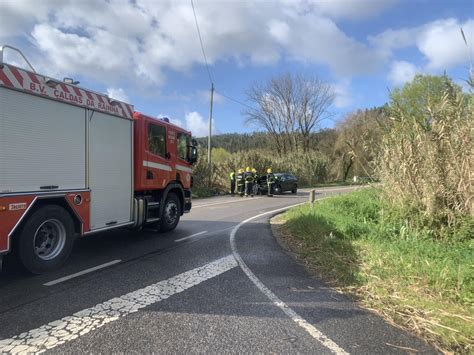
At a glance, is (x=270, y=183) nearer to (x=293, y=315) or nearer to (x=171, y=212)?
(x=171, y=212)

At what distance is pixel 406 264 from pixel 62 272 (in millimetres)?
5290

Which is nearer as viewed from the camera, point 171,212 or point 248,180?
point 171,212

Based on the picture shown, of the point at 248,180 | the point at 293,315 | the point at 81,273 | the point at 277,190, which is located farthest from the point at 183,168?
the point at 277,190

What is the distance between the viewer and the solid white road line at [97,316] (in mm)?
3584

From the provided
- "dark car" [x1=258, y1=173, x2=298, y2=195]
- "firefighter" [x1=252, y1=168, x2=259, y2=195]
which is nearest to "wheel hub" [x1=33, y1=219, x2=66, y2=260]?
"firefighter" [x1=252, y1=168, x2=259, y2=195]

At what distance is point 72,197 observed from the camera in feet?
21.2

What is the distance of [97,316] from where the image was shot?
4.26 meters

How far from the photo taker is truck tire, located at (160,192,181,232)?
31.8 ft

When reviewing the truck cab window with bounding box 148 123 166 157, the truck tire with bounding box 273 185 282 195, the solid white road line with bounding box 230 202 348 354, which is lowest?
the solid white road line with bounding box 230 202 348 354

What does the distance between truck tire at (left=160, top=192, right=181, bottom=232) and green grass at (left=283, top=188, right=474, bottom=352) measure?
118 inches

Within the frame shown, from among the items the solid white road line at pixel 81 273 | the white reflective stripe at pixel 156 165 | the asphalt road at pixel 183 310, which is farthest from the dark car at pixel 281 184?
the solid white road line at pixel 81 273

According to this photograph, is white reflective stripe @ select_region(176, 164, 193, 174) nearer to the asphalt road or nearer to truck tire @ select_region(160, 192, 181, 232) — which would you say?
truck tire @ select_region(160, 192, 181, 232)

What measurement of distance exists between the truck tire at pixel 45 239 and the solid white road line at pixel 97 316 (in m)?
1.77

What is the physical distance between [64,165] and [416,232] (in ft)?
22.9
